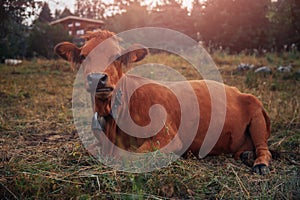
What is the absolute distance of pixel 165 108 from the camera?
3.67 meters

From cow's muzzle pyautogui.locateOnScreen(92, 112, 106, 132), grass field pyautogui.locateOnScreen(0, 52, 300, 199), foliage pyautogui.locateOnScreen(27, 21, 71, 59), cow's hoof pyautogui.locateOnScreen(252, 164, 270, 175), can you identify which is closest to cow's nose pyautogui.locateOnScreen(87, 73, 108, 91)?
cow's muzzle pyautogui.locateOnScreen(92, 112, 106, 132)

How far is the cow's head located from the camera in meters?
3.15

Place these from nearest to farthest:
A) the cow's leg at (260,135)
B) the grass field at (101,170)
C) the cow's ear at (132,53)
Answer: the grass field at (101,170) → the cow's ear at (132,53) → the cow's leg at (260,135)

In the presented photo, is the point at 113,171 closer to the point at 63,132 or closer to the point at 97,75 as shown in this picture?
the point at 97,75

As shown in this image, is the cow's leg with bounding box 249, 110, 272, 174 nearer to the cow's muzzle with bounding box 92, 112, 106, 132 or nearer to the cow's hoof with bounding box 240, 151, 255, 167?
the cow's hoof with bounding box 240, 151, 255, 167

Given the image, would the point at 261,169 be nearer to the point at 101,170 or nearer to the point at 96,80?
the point at 101,170

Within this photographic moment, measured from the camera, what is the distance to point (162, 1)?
2620 cm

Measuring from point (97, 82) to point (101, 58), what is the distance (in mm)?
354

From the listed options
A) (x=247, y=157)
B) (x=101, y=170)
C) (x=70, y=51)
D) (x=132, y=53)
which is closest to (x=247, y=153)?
(x=247, y=157)

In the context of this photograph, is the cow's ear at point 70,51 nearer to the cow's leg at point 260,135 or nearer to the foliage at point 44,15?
the cow's leg at point 260,135

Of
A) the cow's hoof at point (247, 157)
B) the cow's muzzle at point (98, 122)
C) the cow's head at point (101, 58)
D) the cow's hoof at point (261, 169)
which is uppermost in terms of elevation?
the cow's head at point (101, 58)

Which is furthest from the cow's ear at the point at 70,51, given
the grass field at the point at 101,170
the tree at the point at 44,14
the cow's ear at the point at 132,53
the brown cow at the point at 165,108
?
the tree at the point at 44,14

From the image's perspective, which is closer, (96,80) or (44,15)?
(96,80)

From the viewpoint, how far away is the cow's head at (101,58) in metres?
3.15
